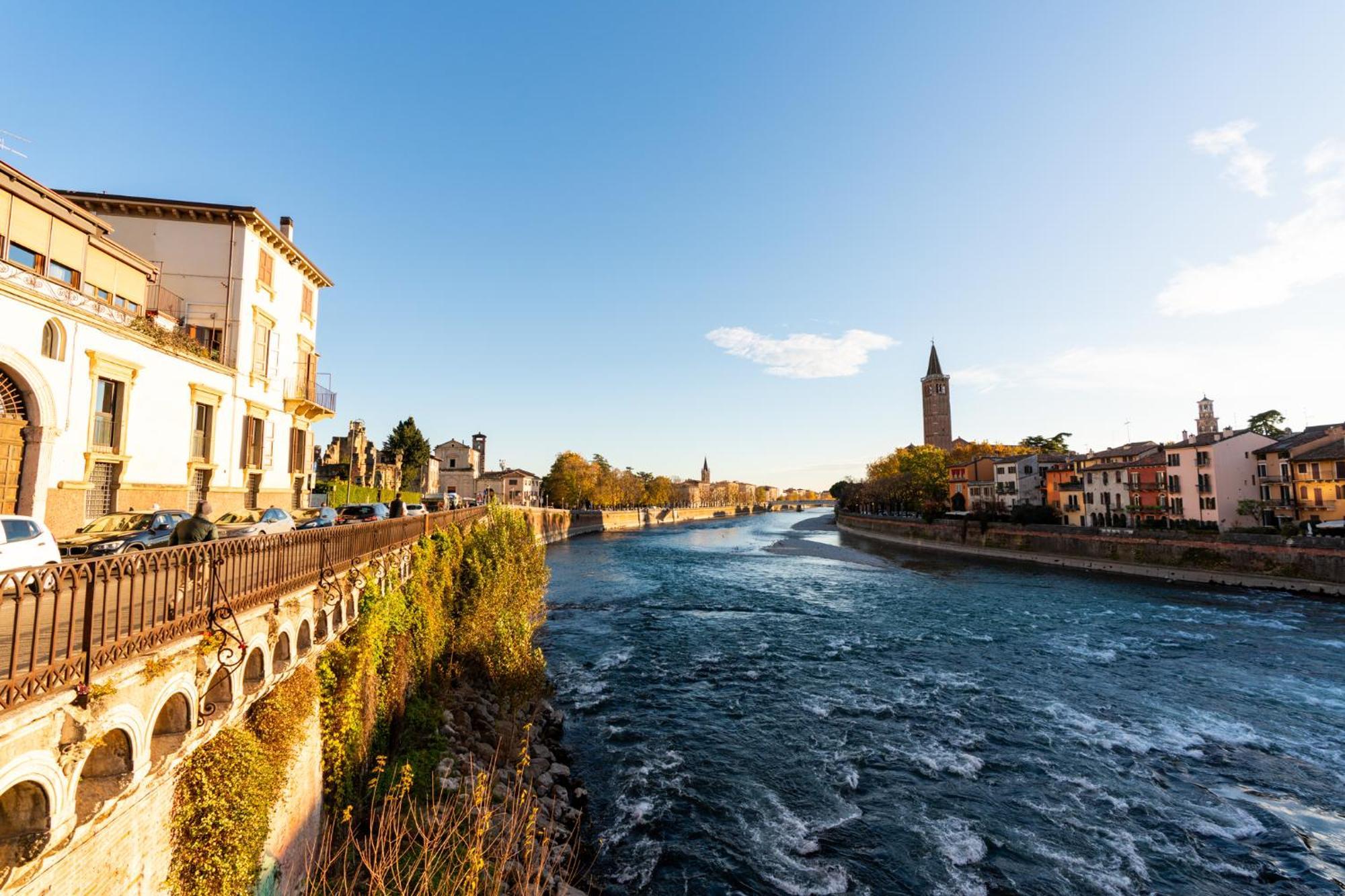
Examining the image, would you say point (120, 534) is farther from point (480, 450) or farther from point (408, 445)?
point (480, 450)

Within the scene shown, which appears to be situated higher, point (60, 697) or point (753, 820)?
point (60, 697)

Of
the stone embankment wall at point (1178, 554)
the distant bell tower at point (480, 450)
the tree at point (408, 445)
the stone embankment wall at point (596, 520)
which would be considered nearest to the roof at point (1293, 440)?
the stone embankment wall at point (1178, 554)

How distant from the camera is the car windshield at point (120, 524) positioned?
1662cm

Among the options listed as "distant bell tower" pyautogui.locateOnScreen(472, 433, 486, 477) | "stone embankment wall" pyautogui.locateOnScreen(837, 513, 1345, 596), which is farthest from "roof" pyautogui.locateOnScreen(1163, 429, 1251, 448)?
"distant bell tower" pyautogui.locateOnScreen(472, 433, 486, 477)

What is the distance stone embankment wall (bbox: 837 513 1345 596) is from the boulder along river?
7.47m

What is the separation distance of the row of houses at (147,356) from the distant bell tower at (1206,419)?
108087mm

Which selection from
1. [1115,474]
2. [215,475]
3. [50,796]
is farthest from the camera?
[1115,474]

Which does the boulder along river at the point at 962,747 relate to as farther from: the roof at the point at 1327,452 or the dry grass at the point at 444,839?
the roof at the point at 1327,452

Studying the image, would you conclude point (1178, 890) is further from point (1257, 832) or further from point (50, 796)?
point (50, 796)

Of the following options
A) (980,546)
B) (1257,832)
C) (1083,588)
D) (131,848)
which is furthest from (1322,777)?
(980,546)

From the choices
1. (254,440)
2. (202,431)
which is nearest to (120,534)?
(202,431)

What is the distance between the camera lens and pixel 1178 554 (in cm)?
4672

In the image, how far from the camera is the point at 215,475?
23359 mm

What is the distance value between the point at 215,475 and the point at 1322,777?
1482 inches
